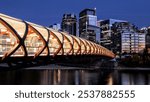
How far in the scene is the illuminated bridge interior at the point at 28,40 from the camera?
1906mm

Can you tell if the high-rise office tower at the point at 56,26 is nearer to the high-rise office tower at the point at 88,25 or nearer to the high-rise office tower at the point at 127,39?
the high-rise office tower at the point at 88,25

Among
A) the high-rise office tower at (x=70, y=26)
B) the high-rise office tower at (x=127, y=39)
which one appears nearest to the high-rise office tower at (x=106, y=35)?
the high-rise office tower at (x=127, y=39)

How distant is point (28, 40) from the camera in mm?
2119

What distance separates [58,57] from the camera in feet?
8.30

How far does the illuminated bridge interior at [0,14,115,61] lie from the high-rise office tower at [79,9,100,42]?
5 cm

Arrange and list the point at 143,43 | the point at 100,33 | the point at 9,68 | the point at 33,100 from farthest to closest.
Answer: the point at 100,33 < the point at 143,43 < the point at 9,68 < the point at 33,100

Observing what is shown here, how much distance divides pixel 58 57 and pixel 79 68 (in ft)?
0.74

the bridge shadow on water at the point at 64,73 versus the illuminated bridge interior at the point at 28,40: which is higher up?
the illuminated bridge interior at the point at 28,40

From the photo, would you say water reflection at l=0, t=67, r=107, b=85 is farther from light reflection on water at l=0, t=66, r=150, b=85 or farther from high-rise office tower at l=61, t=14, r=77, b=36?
high-rise office tower at l=61, t=14, r=77, b=36

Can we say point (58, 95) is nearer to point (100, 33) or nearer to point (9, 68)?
point (9, 68)

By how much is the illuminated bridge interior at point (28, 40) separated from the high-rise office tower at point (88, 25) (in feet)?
0.15

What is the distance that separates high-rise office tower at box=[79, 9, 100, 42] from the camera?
231 centimetres

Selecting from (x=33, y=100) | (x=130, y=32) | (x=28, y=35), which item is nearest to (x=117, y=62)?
(x=130, y=32)

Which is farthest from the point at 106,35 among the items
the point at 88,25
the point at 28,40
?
the point at 28,40
